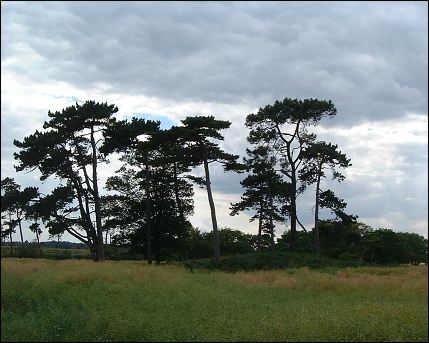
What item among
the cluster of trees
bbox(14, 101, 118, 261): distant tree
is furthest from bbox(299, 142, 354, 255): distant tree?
bbox(14, 101, 118, 261): distant tree

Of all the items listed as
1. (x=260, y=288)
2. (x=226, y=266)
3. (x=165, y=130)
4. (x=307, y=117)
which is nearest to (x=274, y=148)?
(x=307, y=117)

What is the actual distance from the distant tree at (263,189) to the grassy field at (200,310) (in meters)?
26.9

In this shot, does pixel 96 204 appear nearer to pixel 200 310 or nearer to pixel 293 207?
pixel 293 207

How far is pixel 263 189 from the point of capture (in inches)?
1736

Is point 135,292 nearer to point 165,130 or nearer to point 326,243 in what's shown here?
point 165,130

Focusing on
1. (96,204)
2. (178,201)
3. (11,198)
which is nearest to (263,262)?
(96,204)

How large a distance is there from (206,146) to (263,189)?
12.5 m

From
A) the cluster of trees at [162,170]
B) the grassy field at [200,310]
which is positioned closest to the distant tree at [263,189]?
the cluster of trees at [162,170]

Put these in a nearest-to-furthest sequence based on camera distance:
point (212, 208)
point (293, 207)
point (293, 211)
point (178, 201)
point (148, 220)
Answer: point (212, 208) → point (293, 207) → point (148, 220) → point (293, 211) → point (178, 201)

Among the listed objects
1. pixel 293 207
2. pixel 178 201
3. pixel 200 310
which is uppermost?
pixel 178 201

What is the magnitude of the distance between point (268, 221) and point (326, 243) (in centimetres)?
1163

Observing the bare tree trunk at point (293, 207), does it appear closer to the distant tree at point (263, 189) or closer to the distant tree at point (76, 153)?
the distant tree at point (263, 189)

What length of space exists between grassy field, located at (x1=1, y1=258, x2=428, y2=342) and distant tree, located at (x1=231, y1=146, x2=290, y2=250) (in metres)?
26.9

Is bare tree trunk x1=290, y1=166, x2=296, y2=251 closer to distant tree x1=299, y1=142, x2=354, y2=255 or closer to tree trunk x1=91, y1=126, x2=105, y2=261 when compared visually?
distant tree x1=299, y1=142, x2=354, y2=255
